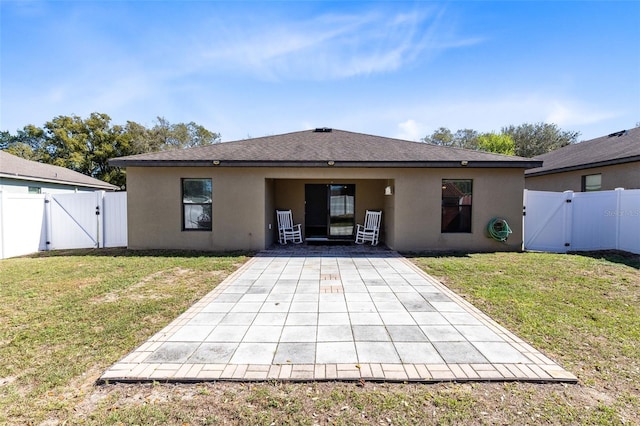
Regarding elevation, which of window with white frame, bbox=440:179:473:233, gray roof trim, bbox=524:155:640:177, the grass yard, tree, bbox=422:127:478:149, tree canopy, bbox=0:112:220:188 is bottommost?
the grass yard

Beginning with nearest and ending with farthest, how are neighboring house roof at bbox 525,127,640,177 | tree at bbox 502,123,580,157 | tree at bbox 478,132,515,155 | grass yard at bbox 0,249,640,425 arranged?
grass yard at bbox 0,249,640,425 → neighboring house roof at bbox 525,127,640,177 → tree at bbox 502,123,580,157 → tree at bbox 478,132,515,155

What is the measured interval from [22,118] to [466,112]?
106 ft

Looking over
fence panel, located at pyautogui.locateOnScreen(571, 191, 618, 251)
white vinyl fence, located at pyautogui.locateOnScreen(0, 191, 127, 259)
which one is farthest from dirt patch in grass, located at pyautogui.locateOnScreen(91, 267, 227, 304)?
fence panel, located at pyautogui.locateOnScreen(571, 191, 618, 251)

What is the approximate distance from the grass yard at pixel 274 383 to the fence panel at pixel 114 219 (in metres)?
3.20

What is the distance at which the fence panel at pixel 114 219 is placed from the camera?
9.16 metres

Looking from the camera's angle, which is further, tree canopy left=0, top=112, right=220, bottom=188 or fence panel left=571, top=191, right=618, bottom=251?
tree canopy left=0, top=112, right=220, bottom=188

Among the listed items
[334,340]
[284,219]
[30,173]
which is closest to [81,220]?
[284,219]

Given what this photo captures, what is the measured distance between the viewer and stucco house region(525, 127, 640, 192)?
9523mm

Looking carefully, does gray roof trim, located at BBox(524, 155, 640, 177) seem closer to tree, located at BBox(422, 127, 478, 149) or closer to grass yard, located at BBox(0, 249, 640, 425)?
grass yard, located at BBox(0, 249, 640, 425)

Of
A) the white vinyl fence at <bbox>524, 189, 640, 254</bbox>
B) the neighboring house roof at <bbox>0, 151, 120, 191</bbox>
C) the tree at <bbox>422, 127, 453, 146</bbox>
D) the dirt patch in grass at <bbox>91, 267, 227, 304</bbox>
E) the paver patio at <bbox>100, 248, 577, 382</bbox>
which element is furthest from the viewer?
the tree at <bbox>422, 127, 453, 146</bbox>

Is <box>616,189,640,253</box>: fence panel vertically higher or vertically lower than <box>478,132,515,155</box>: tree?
lower

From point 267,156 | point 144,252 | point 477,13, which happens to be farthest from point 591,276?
point 144,252

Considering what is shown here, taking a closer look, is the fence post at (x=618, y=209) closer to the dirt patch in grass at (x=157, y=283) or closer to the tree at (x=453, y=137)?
the dirt patch in grass at (x=157, y=283)

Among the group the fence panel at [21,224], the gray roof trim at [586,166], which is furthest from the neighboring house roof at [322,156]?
the gray roof trim at [586,166]
